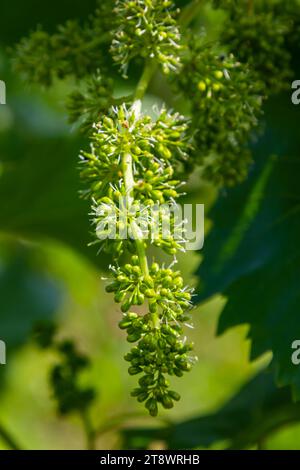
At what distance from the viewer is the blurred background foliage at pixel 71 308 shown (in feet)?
10.5

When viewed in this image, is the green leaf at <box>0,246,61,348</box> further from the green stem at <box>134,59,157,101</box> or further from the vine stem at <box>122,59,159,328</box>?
the vine stem at <box>122,59,159,328</box>

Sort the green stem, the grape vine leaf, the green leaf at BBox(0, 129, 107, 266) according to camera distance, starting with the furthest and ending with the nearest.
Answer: the green leaf at BBox(0, 129, 107, 266) < the grape vine leaf < the green stem

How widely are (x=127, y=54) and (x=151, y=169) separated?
1.31 feet

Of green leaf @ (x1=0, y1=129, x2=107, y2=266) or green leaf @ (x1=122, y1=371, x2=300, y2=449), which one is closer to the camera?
green leaf @ (x1=122, y1=371, x2=300, y2=449)

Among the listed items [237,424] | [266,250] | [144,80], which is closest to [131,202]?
[144,80]

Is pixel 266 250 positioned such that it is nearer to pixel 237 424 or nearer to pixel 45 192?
pixel 237 424

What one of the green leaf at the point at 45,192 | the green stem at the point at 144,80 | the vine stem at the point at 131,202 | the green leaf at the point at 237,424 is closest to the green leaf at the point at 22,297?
the green leaf at the point at 45,192

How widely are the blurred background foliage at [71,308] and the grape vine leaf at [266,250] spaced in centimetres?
1

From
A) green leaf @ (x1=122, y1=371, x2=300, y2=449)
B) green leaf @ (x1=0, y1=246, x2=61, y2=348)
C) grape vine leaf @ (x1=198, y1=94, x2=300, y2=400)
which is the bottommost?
green leaf @ (x1=122, y1=371, x2=300, y2=449)

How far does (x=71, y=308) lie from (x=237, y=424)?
1.51 meters

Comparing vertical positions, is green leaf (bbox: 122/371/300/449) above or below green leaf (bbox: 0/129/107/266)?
below

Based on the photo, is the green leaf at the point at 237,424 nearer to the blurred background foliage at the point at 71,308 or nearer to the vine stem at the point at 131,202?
the blurred background foliage at the point at 71,308

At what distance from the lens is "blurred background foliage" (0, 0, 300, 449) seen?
3.19 meters

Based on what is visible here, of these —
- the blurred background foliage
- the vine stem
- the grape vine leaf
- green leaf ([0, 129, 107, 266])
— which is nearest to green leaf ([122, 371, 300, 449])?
the blurred background foliage
